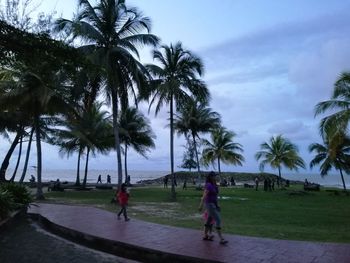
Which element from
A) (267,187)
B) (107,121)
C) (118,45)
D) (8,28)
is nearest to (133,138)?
(107,121)

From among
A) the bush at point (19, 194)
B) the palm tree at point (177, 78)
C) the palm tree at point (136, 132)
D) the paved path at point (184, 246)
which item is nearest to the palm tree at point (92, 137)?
the palm tree at point (136, 132)

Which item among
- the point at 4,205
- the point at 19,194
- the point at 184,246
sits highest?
the point at 19,194

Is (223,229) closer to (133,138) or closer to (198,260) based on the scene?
(198,260)

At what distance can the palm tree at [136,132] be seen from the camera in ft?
145

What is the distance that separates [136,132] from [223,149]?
11077mm

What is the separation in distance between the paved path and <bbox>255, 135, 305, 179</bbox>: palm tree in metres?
41.2

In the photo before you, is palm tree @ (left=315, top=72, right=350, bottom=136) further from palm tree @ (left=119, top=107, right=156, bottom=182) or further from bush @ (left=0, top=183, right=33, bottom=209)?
palm tree @ (left=119, top=107, right=156, bottom=182)

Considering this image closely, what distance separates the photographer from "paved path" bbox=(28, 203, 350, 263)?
854cm

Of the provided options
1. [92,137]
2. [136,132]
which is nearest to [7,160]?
[92,137]

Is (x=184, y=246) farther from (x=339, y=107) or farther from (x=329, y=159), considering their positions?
(x=329, y=159)

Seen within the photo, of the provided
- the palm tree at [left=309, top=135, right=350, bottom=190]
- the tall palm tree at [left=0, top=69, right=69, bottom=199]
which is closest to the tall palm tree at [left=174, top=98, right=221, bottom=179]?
the palm tree at [left=309, top=135, right=350, bottom=190]

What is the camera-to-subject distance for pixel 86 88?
74.9 feet

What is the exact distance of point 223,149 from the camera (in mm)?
50688

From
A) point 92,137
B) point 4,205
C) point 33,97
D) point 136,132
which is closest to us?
point 4,205
